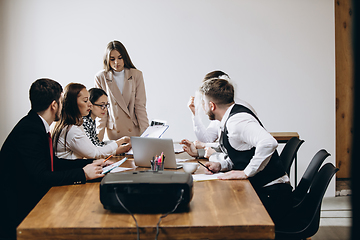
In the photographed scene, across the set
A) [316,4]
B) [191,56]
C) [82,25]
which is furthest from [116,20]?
[316,4]

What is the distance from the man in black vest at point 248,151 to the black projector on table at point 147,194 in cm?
54

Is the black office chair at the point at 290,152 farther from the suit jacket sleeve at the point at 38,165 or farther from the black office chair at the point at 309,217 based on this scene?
the suit jacket sleeve at the point at 38,165

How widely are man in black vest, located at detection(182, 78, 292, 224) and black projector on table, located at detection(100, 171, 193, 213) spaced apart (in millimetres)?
535

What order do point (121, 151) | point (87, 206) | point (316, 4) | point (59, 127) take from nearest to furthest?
point (87, 206) → point (59, 127) → point (121, 151) → point (316, 4)

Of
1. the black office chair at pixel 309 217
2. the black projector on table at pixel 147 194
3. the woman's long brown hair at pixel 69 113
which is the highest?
the woman's long brown hair at pixel 69 113

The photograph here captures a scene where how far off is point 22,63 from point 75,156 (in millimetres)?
2184

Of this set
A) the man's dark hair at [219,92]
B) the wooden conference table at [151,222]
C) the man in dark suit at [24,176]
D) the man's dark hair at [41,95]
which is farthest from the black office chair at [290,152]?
the man's dark hair at [41,95]

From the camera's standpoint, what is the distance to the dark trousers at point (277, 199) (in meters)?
1.85

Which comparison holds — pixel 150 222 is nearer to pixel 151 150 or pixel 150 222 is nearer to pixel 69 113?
pixel 151 150

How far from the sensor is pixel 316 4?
13.1 feet

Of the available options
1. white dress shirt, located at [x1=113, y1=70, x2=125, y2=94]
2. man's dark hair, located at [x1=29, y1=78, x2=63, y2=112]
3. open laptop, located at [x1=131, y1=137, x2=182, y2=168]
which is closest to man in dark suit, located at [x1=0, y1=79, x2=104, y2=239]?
man's dark hair, located at [x1=29, y1=78, x2=63, y2=112]

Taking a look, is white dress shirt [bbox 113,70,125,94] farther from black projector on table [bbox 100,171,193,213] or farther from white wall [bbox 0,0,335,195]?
black projector on table [bbox 100,171,193,213]

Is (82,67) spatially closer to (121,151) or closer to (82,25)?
(82,25)

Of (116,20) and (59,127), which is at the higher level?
(116,20)
